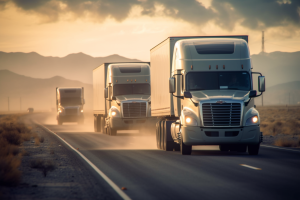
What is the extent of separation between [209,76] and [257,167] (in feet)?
15.4

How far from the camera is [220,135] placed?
51.9 feet

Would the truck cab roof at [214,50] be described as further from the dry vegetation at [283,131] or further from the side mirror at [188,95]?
the dry vegetation at [283,131]

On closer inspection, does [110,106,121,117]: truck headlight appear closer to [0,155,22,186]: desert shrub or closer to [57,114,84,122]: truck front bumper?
[0,155,22,186]: desert shrub

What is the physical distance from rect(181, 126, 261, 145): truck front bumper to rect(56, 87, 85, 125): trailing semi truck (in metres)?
34.1

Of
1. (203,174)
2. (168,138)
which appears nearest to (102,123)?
(168,138)

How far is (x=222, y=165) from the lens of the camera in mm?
13836

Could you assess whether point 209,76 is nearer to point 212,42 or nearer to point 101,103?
point 212,42

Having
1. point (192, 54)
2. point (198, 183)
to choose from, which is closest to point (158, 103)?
point (192, 54)

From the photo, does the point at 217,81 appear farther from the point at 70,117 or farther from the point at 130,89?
the point at 70,117

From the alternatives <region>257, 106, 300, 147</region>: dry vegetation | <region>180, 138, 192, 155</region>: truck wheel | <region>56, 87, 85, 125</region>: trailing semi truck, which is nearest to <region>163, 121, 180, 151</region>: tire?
<region>180, 138, 192, 155</region>: truck wheel

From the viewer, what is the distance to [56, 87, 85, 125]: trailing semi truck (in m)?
49.0

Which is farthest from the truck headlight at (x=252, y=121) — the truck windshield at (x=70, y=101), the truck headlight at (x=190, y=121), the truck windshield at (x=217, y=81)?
the truck windshield at (x=70, y=101)

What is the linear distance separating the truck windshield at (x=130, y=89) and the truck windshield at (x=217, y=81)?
1313cm

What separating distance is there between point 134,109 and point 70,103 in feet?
69.8
